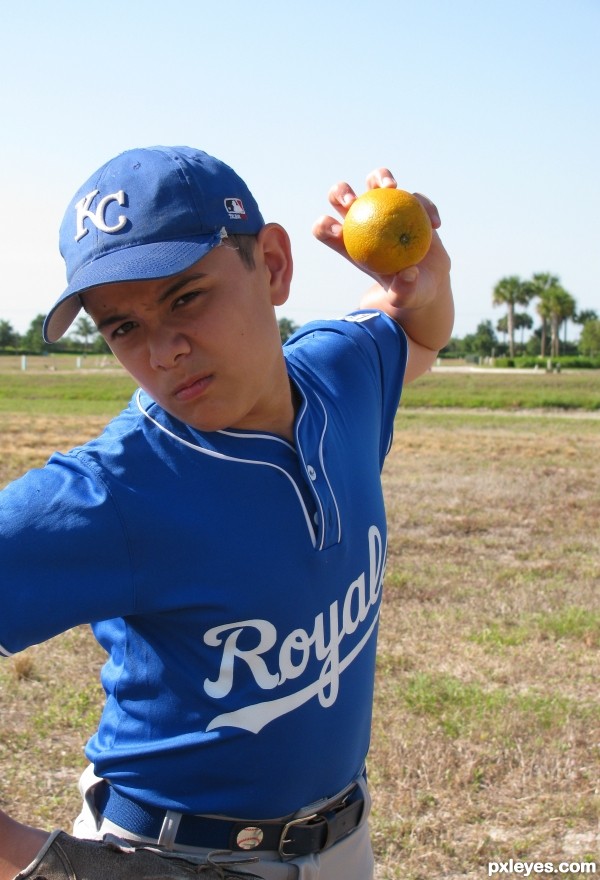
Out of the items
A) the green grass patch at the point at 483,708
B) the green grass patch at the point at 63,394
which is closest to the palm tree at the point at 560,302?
the green grass patch at the point at 63,394

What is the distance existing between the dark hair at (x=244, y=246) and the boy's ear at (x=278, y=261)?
7 centimetres

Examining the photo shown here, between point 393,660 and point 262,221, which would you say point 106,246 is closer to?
point 262,221

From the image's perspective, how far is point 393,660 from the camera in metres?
5.09

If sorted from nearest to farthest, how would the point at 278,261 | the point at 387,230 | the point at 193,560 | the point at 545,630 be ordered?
the point at 193,560, the point at 278,261, the point at 387,230, the point at 545,630

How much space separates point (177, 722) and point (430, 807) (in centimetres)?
231

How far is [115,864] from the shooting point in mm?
1558

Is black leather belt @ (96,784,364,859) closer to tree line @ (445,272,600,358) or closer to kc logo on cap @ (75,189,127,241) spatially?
A: kc logo on cap @ (75,189,127,241)

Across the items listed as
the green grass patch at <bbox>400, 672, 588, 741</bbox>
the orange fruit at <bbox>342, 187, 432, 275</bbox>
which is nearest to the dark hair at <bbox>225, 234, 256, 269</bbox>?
the orange fruit at <bbox>342, 187, 432, 275</bbox>

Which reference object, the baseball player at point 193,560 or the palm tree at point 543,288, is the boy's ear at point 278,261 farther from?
the palm tree at point 543,288

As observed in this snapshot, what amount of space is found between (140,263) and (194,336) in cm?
15

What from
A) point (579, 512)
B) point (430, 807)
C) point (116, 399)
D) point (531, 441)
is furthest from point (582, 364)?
point (430, 807)

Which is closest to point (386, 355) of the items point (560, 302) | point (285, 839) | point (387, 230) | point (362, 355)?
point (362, 355)

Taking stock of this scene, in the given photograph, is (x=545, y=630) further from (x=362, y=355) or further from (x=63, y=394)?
(x=63, y=394)

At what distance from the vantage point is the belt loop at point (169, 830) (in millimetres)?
1679
